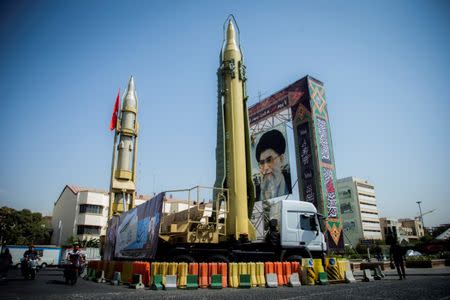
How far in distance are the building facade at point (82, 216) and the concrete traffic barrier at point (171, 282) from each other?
46.9 meters

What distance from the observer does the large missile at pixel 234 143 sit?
43.1ft

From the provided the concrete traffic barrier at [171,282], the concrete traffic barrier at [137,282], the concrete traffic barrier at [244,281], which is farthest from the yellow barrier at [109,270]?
the concrete traffic barrier at [244,281]

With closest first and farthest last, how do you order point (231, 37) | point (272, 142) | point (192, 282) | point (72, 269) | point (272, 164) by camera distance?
point (192, 282), point (72, 269), point (231, 37), point (272, 164), point (272, 142)

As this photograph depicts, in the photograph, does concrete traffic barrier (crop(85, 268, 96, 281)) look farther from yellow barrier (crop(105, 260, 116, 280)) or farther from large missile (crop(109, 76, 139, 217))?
large missile (crop(109, 76, 139, 217))

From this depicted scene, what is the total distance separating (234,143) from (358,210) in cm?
8352

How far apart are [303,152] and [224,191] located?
71.6 feet

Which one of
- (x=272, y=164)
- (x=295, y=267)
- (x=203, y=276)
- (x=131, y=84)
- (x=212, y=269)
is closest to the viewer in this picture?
(x=203, y=276)

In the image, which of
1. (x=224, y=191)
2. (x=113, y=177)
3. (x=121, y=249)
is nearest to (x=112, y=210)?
(x=113, y=177)

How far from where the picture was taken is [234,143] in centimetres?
1416

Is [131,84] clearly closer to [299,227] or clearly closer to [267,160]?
[267,160]

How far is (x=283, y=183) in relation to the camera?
114ft

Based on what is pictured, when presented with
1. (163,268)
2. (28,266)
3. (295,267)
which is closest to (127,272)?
(163,268)

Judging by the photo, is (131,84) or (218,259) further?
(131,84)

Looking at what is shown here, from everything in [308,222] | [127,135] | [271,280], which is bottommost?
[271,280]
